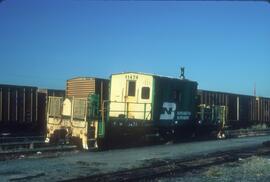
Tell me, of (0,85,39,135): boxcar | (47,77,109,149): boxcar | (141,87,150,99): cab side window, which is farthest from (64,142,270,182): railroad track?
(0,85,39,135): boxcar

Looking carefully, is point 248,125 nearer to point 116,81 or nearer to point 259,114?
point 259,114

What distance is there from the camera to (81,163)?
13.8 meters

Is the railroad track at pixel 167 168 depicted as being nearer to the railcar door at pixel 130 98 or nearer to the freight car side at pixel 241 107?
the railcar door at pixel 130 98

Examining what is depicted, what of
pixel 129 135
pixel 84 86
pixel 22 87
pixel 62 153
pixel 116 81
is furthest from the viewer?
pixel 84 86

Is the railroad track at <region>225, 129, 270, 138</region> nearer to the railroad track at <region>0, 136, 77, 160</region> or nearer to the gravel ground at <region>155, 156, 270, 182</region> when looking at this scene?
the railroad track at <region>0, 136, 77, 160</region>

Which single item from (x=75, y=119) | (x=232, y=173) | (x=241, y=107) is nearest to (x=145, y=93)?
(x=75, y=119)

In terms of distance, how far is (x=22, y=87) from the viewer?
22641mm

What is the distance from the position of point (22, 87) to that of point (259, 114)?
21774 millimetres

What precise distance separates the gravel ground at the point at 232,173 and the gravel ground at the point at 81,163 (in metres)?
2.04

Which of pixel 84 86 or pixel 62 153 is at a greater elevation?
pixel 84 86

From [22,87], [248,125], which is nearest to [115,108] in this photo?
[22,87]

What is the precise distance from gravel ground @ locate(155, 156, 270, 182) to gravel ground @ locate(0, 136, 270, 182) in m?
2.04

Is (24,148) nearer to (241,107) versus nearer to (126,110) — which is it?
(126,110)

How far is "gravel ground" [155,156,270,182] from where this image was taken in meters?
11.3
